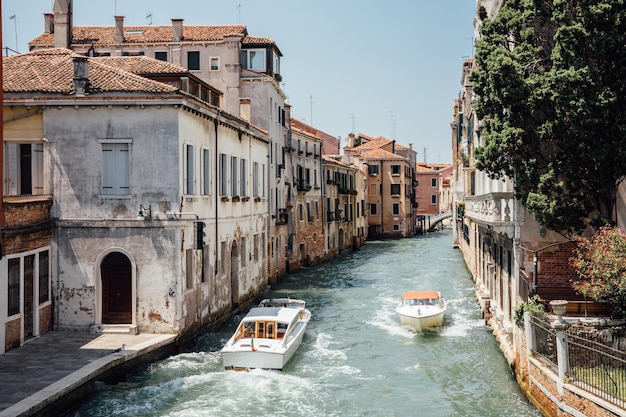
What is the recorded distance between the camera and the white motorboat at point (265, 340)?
1552 cm

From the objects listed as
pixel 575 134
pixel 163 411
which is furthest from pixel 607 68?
pixel 163 411

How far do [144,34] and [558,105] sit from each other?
23.9 m

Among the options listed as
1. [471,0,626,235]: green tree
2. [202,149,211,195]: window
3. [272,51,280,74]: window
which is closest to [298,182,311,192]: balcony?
[272,51,280,74]: window

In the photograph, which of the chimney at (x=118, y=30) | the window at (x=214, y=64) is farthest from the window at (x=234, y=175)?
the chimney at (x=118, y=30)

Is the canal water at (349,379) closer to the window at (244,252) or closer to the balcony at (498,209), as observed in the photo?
the window at (244,252)

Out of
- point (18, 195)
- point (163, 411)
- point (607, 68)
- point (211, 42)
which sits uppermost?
point (211, 42)

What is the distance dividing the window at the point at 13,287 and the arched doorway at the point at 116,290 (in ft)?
7.23

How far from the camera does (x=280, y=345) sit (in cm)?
1605

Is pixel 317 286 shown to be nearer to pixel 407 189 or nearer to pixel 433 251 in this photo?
pixel 433 251

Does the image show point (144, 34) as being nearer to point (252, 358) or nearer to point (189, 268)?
point (189, 268)

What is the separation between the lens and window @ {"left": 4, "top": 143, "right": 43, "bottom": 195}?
56.7ft

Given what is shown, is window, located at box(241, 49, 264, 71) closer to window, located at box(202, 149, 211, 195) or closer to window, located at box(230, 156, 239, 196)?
window, located at box(230, 156, 239, 196)

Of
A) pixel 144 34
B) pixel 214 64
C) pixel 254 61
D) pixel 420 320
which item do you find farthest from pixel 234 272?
pixel 144 34

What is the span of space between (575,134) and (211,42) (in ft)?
69.1
